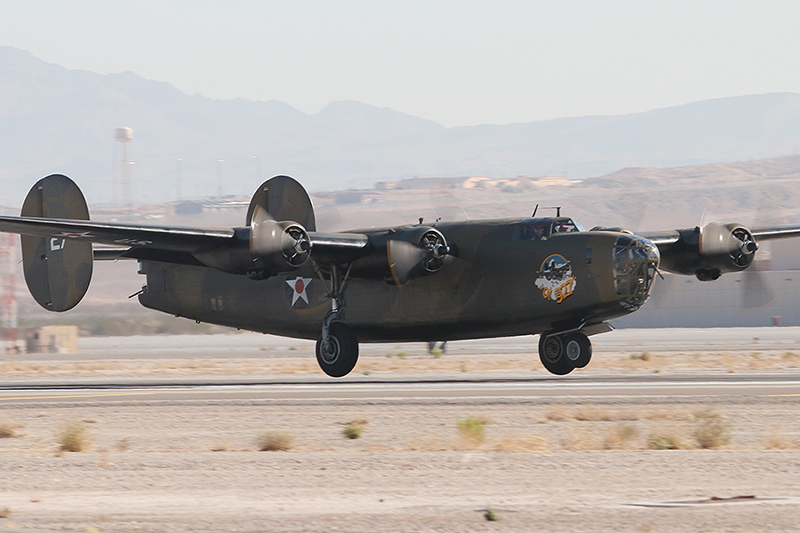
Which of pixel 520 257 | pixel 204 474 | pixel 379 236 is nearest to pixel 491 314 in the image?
pixel 520 257

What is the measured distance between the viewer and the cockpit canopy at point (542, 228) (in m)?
25.5

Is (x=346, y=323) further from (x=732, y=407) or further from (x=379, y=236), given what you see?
(x=732, y=407)

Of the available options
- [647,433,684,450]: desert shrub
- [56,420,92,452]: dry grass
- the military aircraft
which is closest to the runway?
the military aircraft

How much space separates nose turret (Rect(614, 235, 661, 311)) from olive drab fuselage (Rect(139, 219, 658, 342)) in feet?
0.08

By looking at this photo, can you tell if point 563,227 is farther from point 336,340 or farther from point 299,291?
point 299,291

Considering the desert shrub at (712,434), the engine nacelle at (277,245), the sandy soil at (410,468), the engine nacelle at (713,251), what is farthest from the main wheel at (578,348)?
the desert shrub at (712,434)

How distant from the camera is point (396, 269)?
82.7 ft

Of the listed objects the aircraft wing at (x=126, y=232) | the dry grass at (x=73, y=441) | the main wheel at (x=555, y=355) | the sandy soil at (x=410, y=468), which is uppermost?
the aircraft wing at (x=126, y=232)

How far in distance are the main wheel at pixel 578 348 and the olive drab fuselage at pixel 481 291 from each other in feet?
1.74

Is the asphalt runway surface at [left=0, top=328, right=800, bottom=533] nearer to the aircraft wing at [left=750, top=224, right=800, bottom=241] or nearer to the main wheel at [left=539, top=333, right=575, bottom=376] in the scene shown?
the main wheel at [left=539, top=333, right=575, bottom=376]

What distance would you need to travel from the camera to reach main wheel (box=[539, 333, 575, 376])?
2648 centimetres

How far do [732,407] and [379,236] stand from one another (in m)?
10.1

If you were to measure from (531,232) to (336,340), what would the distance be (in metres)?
6.26

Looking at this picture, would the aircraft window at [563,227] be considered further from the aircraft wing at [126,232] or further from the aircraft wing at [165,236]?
the aircraft wing at [126,232]
